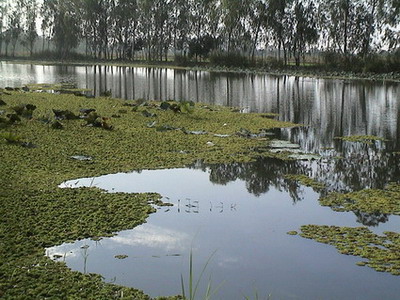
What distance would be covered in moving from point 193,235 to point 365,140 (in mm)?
5768

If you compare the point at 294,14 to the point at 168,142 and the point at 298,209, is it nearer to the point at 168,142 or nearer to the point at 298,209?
the point at 168,142

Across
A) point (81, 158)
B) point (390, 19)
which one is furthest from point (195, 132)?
point (390, 19)

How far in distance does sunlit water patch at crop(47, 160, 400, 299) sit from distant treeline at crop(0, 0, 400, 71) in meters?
28.5

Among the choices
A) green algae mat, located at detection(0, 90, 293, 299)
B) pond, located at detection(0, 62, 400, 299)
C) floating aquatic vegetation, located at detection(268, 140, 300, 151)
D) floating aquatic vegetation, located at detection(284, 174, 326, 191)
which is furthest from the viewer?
floating aquatic vegetation, located at detection(268, 140, 300, 151)

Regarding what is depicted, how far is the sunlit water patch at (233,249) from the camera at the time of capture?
343cm

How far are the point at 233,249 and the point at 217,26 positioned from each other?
46.6 meters

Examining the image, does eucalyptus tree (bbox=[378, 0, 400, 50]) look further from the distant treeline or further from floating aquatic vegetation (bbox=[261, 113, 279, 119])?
floating aquatic vegetation (bbox=[261, 113, 279, 119])

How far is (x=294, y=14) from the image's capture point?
4038cm

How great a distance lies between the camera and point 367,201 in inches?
208

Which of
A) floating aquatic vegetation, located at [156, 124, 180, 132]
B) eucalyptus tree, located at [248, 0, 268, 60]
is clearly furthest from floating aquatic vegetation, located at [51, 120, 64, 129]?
eucalyptus tree, located at [248, 0, 268, 60]

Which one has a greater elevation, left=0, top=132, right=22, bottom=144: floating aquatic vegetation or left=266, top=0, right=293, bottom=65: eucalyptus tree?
left=266, top=0, right=293, bottom=65: eucalyptus tree

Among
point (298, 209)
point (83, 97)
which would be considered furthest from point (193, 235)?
point (83, 97)

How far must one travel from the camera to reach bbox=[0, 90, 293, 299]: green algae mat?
3336mm

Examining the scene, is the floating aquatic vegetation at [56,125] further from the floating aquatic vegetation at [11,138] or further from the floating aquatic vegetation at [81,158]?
the floating aquatic vegetation at [81,158]
